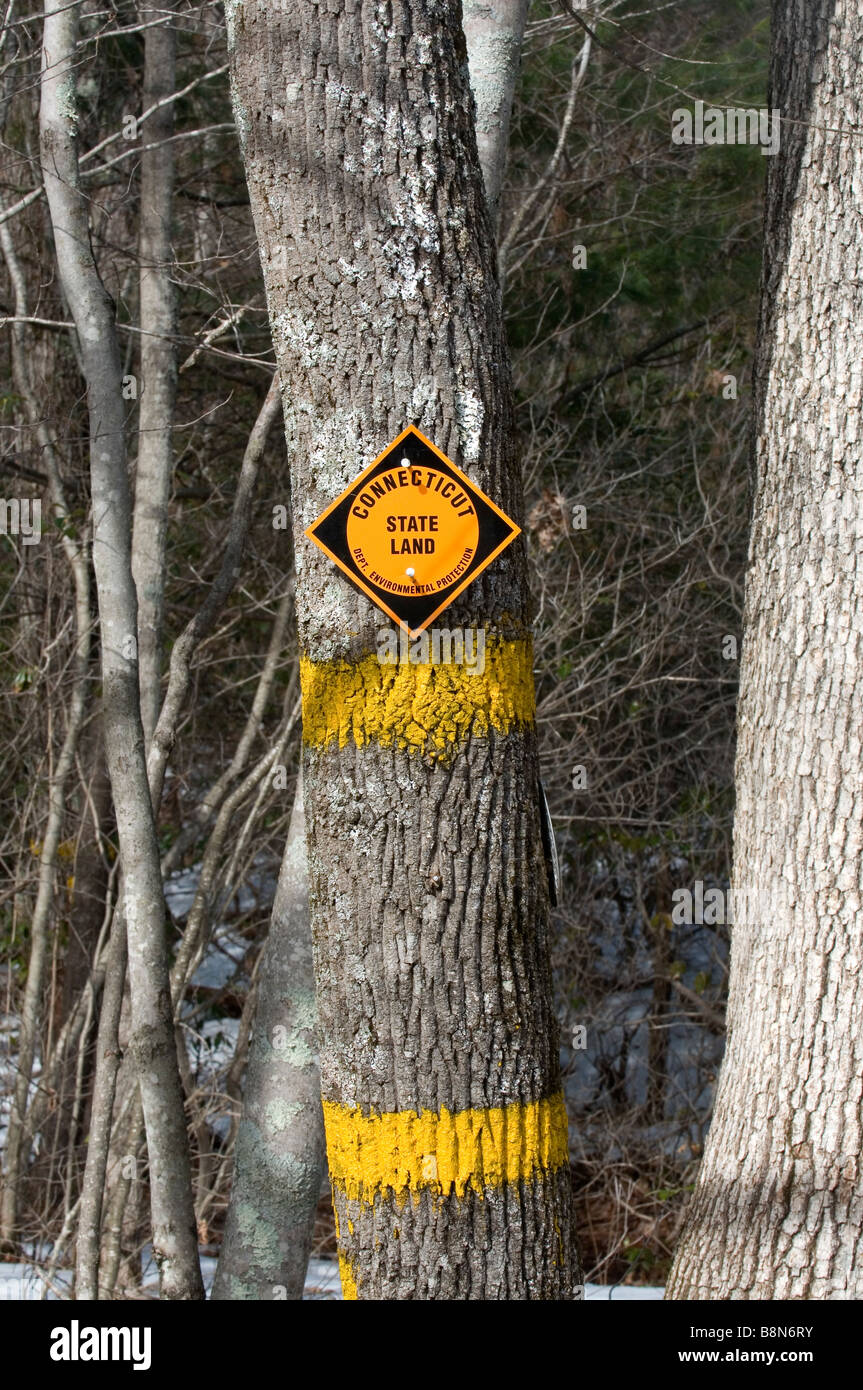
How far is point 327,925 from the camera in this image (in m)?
1.82

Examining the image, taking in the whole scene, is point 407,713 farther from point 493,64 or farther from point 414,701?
point 493,64

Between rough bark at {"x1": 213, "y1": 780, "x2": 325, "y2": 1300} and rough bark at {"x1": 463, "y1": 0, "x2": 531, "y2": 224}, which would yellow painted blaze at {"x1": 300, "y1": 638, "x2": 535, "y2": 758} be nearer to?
rough bark at {"x1": 213, "y1": 780, "x2": 325, "y2": 1300}

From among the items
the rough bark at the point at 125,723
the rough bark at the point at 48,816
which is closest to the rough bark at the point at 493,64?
the rough bark at the point at 125,723

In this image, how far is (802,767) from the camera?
2.79 m

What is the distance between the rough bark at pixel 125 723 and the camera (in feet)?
9.58

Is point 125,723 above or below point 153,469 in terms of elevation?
below

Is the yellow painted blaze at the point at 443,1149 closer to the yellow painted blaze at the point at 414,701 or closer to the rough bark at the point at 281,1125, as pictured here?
the yellow painted blaze at the point at 414,701

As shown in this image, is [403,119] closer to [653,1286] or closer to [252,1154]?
[252,1154]

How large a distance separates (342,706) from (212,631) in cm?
465

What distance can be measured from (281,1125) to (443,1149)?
54.7 inches

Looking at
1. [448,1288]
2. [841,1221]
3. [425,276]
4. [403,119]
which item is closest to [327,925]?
[448,1288]

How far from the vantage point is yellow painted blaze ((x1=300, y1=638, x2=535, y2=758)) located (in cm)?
175

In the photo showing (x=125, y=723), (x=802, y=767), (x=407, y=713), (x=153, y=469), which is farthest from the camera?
(x=153, y=469)

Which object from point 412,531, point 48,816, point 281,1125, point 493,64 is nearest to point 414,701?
point 412,531
